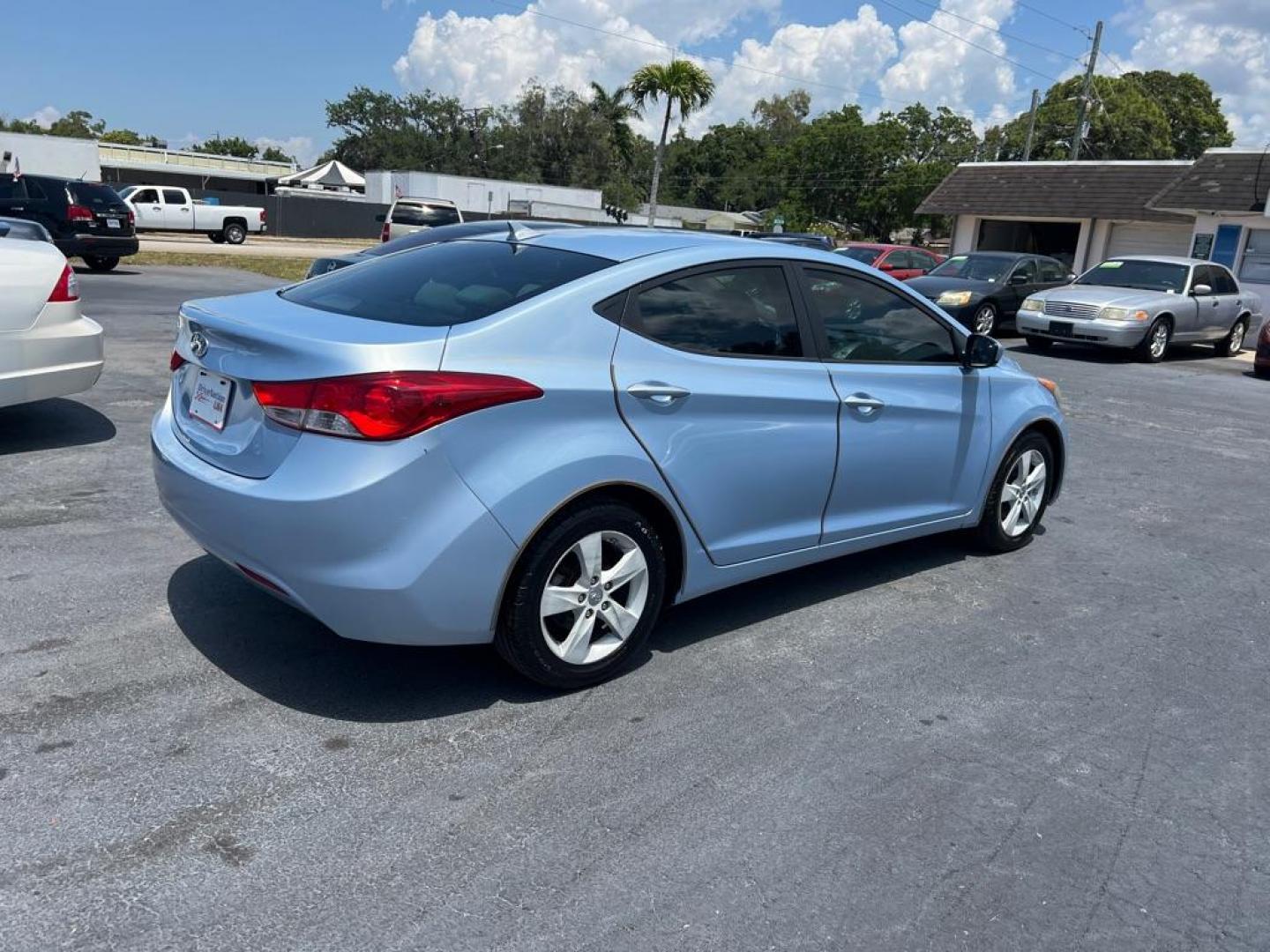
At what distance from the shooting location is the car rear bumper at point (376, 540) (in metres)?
3.32

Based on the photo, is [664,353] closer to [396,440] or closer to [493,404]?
[493,404]

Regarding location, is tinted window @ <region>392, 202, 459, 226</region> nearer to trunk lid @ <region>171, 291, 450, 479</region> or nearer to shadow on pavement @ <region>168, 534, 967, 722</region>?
shadow on pavement @ <region>168, 534, 967, 722</region>

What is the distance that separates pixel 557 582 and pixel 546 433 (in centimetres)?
55

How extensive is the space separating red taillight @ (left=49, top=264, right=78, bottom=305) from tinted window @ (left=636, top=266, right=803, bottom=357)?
13.9 ft

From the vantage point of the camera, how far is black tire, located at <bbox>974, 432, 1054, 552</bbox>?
5727 mm

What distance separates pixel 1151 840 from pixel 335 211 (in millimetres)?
51750

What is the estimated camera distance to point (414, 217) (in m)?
24.2

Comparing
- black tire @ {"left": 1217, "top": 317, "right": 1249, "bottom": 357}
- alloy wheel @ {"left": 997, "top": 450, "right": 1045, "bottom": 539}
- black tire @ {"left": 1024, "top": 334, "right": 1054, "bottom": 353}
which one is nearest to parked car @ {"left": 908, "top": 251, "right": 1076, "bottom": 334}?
black tire @ {"left": 1024, "top": 334, "right": 1054, "bottom": 353}

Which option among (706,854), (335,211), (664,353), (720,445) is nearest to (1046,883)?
(706,854)

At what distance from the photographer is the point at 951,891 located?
2918 mm

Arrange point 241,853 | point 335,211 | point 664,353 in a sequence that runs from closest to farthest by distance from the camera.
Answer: point 241,853, point 664,353, point 335,211

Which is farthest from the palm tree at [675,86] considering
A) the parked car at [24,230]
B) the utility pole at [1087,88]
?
the parked car at [24,230]

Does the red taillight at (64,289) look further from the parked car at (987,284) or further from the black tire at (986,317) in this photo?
the black tire at (986,317)

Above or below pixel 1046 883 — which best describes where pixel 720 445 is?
above
